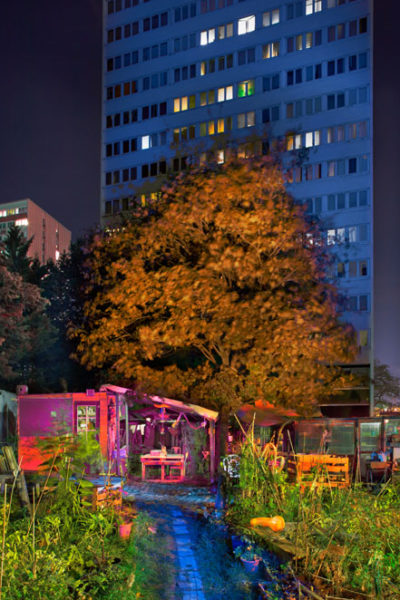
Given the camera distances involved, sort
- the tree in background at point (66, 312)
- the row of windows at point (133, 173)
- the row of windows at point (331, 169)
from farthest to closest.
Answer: the row of windows at point (133, 173) < the row of windows at point (331, 169) < the tree in background at point (66, 312)

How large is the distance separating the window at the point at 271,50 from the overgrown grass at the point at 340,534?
45262 mm

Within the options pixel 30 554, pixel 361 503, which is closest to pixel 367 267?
pixel 361 503

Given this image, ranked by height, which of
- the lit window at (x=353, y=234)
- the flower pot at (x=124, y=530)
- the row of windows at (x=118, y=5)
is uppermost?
the row of windows at (x=118, y=5)

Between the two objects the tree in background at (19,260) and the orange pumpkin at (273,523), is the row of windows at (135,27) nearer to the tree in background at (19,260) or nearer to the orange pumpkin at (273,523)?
the tree in background at (19,260)

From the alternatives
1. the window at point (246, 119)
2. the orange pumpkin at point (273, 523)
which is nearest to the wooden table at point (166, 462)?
the orange pumpkin at point (273, 523)

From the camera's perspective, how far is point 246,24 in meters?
49.5

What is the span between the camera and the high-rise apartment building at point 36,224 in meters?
165

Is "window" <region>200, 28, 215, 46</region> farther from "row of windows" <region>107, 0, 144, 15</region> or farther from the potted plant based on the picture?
the potted plant

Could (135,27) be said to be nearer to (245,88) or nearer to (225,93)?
(225,93)

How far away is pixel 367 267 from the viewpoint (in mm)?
44000

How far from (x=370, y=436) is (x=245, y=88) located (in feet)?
128

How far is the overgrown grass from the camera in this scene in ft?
19.6

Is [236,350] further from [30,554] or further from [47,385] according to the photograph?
[47,385]

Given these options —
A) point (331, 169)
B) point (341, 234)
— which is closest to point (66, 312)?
point (341, 234)
